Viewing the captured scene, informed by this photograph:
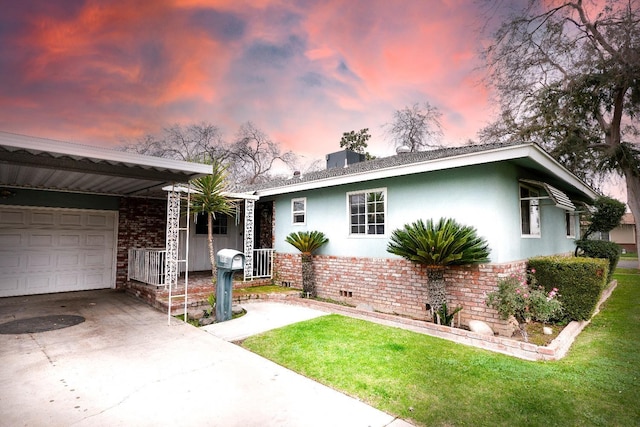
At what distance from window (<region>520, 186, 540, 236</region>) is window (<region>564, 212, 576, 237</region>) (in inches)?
166

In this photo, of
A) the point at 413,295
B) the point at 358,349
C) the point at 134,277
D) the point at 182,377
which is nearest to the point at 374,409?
the point at 358,349

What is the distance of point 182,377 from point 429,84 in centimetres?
1251

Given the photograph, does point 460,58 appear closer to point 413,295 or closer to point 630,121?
point 413,295

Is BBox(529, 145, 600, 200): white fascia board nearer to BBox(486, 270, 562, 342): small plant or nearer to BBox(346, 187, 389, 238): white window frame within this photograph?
BBox(486, 270, 562, 342): small plant

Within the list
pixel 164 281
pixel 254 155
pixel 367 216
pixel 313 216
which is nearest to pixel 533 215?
pixel 367 216

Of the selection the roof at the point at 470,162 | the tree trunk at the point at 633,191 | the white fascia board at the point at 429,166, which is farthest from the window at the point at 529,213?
the tree trunk at the point at 633,191

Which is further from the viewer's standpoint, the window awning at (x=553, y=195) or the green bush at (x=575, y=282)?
the window awning at (x=553, y=195)

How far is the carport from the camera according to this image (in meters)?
8.26

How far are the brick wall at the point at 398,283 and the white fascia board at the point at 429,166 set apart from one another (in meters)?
2.09

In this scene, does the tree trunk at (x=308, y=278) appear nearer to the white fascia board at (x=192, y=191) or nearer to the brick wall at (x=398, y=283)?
the brick wall at (x=398, y=283)

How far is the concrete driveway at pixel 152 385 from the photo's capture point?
126 inches

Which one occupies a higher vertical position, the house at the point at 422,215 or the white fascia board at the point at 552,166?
the white fascia board at the point at 552,166

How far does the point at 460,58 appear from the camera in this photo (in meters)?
11.9

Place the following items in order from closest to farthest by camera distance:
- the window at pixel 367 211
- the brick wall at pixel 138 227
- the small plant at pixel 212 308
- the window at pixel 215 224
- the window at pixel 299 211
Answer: the small plant at pixel 212 308 < the window at pixel 367 211 < the brick wall at pixel 138 227 < the window at pixel 299 211 < the window at pixel 215 224
